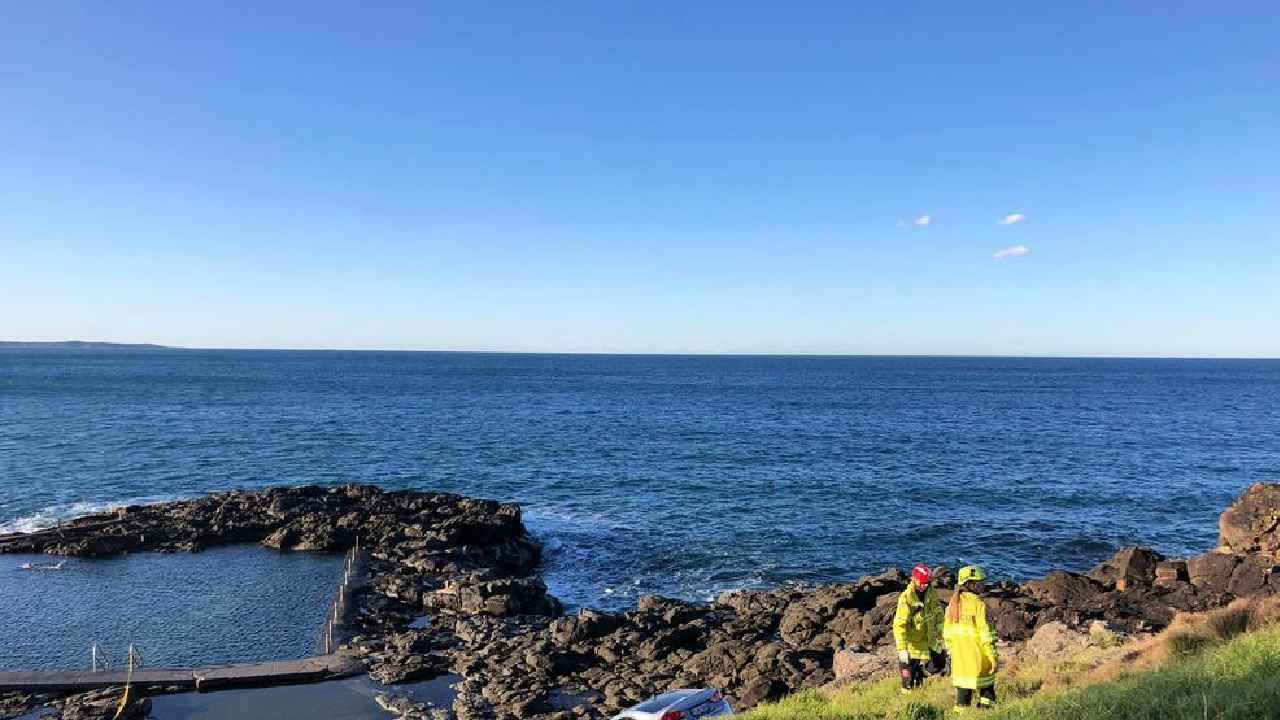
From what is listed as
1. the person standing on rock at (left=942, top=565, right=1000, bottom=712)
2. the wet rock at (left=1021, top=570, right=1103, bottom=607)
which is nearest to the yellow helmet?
the person standing on rock at (left=942, top=565, right=1000, bottom=712)

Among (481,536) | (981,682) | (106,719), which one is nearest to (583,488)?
(481,536)

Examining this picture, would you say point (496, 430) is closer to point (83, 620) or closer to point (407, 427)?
point (407, 427)

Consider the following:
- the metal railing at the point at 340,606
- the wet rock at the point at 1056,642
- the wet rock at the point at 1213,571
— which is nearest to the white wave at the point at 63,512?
the metal railing at the point at 340,606

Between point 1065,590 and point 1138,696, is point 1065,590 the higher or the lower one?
the lower one

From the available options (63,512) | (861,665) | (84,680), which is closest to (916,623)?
(861,665)

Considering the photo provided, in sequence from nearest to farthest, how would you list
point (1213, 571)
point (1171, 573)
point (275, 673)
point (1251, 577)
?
point (275, 673)
point (1251, 577)
point (1213, 571)
point (1171, 573)

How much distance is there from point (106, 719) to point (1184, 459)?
7201cm

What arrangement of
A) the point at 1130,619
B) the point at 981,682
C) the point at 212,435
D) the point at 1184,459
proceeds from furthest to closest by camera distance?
the point at 212,435 → the point at 1184,459 → the point at 1130,619 → the point at 981,682

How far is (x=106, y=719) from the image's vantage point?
19266 mm

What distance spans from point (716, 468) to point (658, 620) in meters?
33.7

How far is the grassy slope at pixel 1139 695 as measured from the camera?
9422 mm

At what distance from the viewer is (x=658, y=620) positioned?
85.9 feet

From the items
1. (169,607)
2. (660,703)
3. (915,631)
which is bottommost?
(169,607)

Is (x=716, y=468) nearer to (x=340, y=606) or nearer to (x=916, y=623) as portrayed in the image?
(x=340, y=606)
